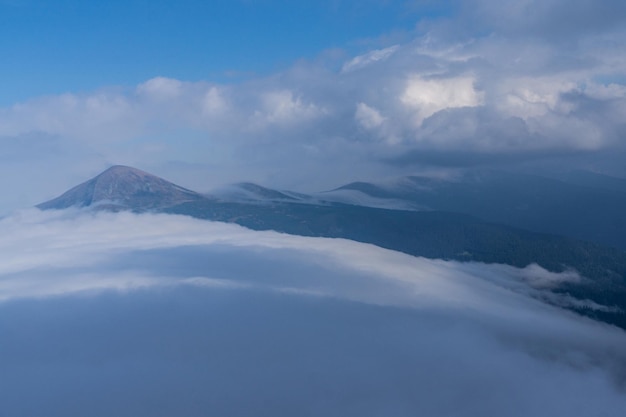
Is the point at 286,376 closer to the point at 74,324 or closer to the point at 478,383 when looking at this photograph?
the point at 478,383

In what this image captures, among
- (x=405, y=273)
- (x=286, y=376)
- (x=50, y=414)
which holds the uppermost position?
(x=405, y=273)

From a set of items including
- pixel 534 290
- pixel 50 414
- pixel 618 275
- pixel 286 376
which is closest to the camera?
pixel 50 414

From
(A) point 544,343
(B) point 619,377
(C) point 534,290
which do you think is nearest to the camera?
(B) point 619,377

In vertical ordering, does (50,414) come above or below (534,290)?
below

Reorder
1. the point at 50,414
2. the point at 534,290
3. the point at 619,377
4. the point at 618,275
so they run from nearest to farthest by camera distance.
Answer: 1. the point at 50,414
2. the point at 619,377
3. the point at 534,290
4. the point at 618,275

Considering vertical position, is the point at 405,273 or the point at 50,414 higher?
the point at 405,273

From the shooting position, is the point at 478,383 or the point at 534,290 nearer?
the point at 478,383

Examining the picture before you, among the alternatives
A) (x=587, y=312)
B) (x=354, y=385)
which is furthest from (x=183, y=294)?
(x=587, y=312)

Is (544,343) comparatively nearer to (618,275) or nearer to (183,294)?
(183,294)

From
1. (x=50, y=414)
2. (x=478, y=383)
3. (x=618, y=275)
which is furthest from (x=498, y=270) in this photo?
(x=50, y=414)
